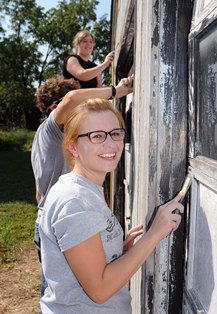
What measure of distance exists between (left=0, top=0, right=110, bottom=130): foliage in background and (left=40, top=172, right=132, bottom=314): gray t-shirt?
32.5 meters

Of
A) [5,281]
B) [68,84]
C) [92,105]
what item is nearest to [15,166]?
[5,281]

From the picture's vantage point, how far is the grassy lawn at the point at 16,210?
20.1 ft

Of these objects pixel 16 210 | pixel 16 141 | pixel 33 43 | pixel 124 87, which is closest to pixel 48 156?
pixel 124 87

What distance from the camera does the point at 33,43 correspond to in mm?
34594

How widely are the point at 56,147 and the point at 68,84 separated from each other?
49cm

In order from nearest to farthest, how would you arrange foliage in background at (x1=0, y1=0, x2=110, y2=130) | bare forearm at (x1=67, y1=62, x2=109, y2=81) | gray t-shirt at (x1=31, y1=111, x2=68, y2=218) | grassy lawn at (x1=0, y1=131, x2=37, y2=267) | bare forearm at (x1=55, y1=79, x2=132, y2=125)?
bare forearm at (x1=55, y1=79, x2=132, y2=125)
gray t-shirt at (x1=31, y1=111, x2=68, y2=218)
bare forearm at (x1=67, y1=62, x2=109, y2=81)
grassy lawn at (x1=0, y1=131, x2=37, y2=267)
foliage in background at (x1=0, y1=0, x2=110, y2=130)

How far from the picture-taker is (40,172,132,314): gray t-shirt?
130 cm

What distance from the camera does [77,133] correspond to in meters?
1.52

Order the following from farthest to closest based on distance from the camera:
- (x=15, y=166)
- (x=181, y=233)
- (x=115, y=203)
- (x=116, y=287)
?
(x=15, y=166), (x=115, y=203), (x=181, y=233), (x=116, y=287)

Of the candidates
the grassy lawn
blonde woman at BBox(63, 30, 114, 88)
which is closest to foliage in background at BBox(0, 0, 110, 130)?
the grassy lawn

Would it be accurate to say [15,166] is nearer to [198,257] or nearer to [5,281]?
[5,281]

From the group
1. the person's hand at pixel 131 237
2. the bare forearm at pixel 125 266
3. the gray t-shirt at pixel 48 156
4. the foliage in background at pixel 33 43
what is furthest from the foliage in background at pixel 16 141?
the bare forearm at pixel 125 266

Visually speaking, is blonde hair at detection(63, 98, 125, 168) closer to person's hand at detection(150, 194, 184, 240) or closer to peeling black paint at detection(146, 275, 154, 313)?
person's hand at detection(150, 194, 184, 240)

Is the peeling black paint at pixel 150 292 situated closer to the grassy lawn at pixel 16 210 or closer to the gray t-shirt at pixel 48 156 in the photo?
the gray t-shirt at pixel 48 156
